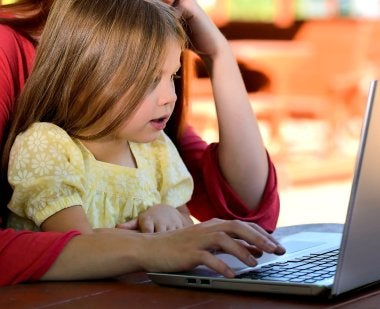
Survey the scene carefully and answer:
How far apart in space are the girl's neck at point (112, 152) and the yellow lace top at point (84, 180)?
0.04 feet

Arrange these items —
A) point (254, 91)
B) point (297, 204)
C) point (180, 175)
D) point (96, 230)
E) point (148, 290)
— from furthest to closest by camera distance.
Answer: point (254, 91), point (297, 204), point (180, 175), point (96, 230), point (148, 290)

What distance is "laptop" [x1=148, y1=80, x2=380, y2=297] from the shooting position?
92 centimetres

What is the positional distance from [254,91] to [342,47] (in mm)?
627

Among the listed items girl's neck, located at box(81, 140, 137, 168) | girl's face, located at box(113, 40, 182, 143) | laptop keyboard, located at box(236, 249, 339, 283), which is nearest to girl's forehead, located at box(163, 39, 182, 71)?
girl's face, located at box(113, 40, 182, 143)

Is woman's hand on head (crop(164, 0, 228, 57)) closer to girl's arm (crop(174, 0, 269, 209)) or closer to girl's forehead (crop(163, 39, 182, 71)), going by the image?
girl's arm (crop(174, 0, 269, 209))

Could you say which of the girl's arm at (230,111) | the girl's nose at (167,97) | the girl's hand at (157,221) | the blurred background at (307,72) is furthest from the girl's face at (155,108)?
the blurred background at (307,72)

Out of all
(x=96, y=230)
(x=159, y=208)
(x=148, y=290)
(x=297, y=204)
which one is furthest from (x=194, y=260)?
(x=297, y=204)

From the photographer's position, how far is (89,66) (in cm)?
131

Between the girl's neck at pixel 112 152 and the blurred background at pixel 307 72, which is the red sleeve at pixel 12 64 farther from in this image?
the blurred background at pixel 307 72

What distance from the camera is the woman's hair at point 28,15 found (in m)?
1.48

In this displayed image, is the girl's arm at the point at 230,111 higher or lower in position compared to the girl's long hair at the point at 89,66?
lower

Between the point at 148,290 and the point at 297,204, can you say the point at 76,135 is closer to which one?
the point at 148,290

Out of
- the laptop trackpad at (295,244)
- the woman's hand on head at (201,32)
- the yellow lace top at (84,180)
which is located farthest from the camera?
the woman's hand on head at (201,32)

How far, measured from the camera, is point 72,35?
1316 millimetres
